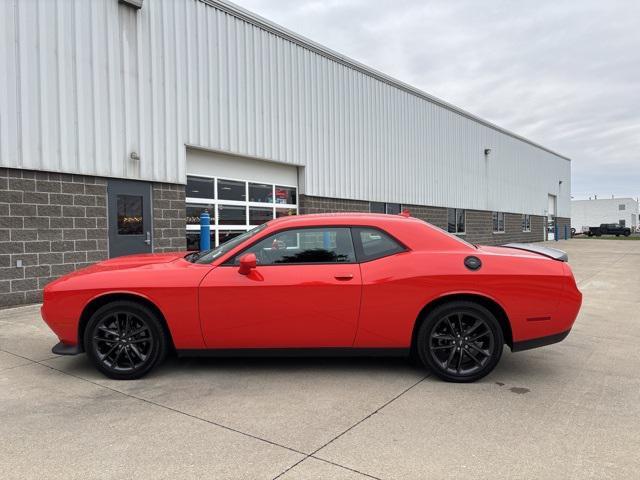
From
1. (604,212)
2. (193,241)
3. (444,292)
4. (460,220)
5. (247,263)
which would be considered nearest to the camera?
(247,263)

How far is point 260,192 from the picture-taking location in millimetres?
12266

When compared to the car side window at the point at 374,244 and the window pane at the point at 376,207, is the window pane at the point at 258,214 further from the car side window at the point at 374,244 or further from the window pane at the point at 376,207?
the car side window at the point at 374,244

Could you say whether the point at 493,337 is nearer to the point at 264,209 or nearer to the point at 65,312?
the point at 65,312

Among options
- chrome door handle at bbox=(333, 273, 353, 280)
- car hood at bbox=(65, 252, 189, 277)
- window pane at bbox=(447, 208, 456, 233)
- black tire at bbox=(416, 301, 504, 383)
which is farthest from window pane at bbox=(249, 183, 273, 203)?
window pane at bbox=(447, 208, 456, 233)

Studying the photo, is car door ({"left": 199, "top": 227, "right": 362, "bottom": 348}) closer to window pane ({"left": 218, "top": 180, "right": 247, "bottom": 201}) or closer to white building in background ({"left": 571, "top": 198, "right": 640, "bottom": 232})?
window pane ({"left": 218, "top": 180, "right": 247, "bottom": 201})

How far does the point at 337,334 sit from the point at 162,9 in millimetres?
8664

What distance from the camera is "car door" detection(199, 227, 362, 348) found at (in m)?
3.90

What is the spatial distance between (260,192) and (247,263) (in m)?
8.65

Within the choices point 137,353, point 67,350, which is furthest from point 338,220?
point 67,350

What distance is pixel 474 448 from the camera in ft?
9.32

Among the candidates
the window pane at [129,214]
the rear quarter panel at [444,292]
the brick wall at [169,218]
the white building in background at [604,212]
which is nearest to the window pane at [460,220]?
the brick wall at [169,218]

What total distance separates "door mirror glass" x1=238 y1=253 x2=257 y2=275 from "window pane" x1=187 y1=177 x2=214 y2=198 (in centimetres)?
706

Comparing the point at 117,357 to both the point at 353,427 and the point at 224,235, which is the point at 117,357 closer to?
the point at 353,427

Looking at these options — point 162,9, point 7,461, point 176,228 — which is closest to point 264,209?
point 176,228
